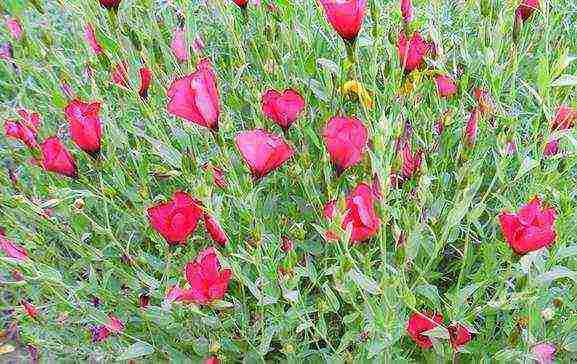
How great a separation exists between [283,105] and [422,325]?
13.7 inches

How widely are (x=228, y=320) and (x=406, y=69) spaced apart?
0.45 meters

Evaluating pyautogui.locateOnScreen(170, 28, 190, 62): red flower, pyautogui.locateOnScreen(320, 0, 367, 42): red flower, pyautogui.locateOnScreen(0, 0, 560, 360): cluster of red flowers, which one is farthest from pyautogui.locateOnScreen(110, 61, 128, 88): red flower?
pyautogui.locateOnScreen(320, 0, 367, 42): red flower

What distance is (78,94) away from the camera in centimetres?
150

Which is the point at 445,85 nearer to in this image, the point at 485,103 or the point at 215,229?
the point at 485,103

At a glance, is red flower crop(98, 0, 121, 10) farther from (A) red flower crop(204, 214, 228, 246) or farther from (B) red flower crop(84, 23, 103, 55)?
(A) red flower crop(204, 214, 228, 246)

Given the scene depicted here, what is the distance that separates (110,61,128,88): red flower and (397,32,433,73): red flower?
0.41 m

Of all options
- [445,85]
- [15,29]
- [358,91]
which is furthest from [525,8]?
[15,29]

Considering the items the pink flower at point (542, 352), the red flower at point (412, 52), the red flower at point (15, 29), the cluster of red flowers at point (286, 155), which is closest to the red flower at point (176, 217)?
the cluster of red flowers at point (286, 155)

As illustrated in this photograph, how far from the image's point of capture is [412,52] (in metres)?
1.12

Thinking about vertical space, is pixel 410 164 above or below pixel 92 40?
below

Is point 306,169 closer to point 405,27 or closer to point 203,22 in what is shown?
point 405,27

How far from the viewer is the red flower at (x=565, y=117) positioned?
1.06 m

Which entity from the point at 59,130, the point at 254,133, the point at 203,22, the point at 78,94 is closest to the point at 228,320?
the point at 254,133

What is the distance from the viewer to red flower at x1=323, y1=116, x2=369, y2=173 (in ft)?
3.16
